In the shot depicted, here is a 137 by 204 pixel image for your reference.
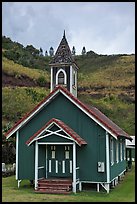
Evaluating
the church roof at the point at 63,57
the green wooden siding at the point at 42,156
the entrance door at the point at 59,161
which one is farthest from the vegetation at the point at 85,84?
the entrance door at the point at 59,161

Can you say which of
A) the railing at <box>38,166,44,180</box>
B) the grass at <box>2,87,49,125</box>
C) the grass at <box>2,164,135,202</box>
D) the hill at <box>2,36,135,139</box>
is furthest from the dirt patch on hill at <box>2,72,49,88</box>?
the grass at <box>2,164,135,202</box>

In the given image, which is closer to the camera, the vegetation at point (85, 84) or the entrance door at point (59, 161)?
the entrance door at point (59, 161)

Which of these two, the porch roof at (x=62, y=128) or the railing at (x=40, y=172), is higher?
the porch roof at (x=62, y=128)

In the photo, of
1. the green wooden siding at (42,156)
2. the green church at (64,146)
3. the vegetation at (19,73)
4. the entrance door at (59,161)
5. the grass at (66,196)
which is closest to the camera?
the grass at (66,196)

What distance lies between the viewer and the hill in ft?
162

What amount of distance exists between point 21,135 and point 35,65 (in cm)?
6669

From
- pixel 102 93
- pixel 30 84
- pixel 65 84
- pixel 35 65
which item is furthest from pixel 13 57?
pixel 65 84

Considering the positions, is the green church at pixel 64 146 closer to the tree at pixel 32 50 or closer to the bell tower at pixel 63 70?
the bell tower at pixel 63 70

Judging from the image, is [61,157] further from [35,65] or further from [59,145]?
[35,65]

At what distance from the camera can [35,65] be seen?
8619 cm

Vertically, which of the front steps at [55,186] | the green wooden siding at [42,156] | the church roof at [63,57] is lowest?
the front steps at [55,186]

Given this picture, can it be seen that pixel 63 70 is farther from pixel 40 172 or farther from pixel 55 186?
pixel 55 186

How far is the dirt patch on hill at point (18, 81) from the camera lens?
201 feet

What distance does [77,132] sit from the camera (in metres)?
19.5
